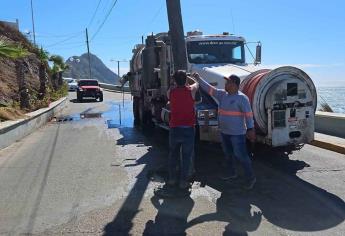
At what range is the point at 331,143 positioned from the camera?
37.1 feet

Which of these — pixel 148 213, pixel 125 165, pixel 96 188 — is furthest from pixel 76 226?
pixel 125 165

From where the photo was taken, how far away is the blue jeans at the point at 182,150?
750 cm

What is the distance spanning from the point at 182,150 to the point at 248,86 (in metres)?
2.37

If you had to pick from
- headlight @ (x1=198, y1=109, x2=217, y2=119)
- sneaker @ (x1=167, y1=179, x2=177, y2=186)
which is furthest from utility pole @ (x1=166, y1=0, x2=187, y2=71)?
sneaker @ (x1=167, y1=179, x2=177, y2=186)

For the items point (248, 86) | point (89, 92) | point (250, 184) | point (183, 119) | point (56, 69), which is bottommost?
point (250, 184)

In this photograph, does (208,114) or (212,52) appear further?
(212,52)

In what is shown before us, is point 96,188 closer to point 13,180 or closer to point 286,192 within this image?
point 13,180

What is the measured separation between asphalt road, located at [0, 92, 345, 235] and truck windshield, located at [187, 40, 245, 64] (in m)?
2.13

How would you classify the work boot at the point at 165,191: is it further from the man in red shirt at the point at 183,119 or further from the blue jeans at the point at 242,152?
the blue jeans at the point at 242,152

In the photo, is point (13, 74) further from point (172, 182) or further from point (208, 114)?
point (172, 182)

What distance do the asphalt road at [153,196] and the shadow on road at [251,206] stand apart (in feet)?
0.04

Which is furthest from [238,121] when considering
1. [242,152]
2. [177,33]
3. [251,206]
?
[177,33]

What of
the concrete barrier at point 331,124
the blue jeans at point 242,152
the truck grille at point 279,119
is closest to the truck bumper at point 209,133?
the truck grille at point 279,119

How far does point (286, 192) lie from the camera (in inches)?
296
